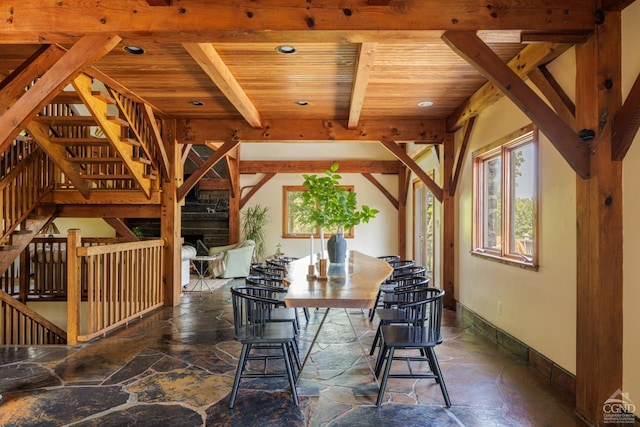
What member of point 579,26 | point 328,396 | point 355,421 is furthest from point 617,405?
point 579,26

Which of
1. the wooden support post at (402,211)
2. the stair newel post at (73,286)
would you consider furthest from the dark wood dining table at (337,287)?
the wooden support post at (402,211)

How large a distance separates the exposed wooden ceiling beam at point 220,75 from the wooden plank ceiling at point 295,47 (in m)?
0.01

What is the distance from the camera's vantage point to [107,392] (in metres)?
2.75

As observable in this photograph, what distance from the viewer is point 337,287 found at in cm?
259

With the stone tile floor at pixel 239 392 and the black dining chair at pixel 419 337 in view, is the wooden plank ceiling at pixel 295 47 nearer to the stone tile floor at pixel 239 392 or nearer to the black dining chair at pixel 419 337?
the black dining chair at pixel 419 337

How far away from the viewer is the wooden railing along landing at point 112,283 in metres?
3.82

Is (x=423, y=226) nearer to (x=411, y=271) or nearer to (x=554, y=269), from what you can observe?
(x=411, y=271)

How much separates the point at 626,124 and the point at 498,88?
2.47ft

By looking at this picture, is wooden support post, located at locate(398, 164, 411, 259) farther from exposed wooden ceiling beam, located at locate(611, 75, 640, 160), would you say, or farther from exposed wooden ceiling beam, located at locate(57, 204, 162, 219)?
exposed wooden ceiling beam, located at locate(611, 75, 640, 160)

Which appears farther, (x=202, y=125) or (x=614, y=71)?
(x=202, y=125)

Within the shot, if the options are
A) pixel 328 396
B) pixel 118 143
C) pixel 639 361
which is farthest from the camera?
pixel 118 143

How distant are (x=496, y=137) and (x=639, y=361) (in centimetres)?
248

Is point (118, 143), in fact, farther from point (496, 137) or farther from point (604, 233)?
point (604, 233)

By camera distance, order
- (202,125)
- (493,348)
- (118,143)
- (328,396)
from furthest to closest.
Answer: (202,125), (118,143), (493,348), (328,396)
